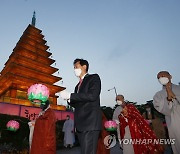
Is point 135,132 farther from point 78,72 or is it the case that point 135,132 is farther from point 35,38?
point 35,38

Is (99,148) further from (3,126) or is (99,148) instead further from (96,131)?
(3,126)

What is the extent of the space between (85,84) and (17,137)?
7292 mm

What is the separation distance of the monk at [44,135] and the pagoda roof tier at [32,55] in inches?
1011

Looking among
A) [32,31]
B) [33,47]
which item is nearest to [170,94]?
[33,47]

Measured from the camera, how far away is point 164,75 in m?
3.80

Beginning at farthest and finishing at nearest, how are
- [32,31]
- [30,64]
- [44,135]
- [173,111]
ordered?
[32,31] → [30,64] → [44,135] → [173,111]

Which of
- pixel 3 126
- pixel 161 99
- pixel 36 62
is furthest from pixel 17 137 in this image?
pixel 36 62

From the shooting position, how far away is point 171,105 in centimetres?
384

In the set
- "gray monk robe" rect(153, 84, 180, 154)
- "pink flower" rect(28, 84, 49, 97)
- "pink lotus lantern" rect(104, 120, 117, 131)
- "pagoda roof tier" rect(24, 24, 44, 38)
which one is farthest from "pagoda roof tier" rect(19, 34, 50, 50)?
"gray monk robe" rect(153, 84, 180, 154)

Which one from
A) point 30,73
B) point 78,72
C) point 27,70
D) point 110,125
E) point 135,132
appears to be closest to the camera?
point 78,72

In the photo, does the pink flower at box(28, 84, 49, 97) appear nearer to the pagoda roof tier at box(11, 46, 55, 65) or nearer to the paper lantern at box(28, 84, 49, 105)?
the paper lantern at box(28, 84, 49, 105)

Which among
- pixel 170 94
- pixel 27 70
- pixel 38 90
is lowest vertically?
pixel 170 94

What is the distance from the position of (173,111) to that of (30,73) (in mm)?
25360

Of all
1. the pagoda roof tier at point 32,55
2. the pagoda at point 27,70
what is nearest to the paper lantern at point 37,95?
the pagoda at point 27,70
